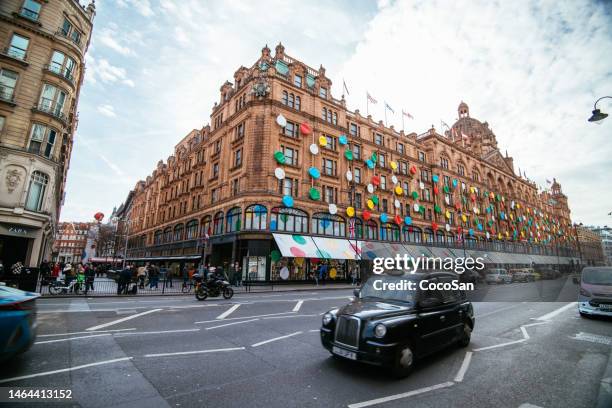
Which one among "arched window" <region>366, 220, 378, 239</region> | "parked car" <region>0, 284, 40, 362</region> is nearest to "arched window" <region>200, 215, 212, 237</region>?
"arched window" <region>366, 220, 378, 239</region>

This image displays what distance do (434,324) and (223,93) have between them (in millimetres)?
40224

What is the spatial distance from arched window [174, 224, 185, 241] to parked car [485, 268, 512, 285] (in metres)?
39.8

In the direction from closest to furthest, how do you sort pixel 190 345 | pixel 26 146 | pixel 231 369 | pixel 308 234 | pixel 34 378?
1. pixel 34 378
2. pixel 231 369
3. pixel 190 345
4. pixel 26 146
5. pixel 308 234

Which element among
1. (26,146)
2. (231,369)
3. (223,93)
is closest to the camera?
(231,369)

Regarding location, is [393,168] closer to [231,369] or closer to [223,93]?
[223,93]

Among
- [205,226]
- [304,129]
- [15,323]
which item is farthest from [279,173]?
[15,323]

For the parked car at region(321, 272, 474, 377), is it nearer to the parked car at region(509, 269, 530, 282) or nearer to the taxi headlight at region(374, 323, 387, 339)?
the taxi headlight at region(374, 323, 387, 339)

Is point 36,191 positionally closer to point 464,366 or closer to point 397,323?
point 397,323

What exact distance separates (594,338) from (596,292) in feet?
12.6

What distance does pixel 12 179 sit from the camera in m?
19.8

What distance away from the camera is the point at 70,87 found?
23422 mm


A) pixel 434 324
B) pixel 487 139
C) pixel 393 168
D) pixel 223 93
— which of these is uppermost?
pixel 487 139

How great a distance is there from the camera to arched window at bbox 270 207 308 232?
28.0 meters

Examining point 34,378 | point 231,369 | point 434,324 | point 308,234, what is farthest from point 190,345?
point 308,234
